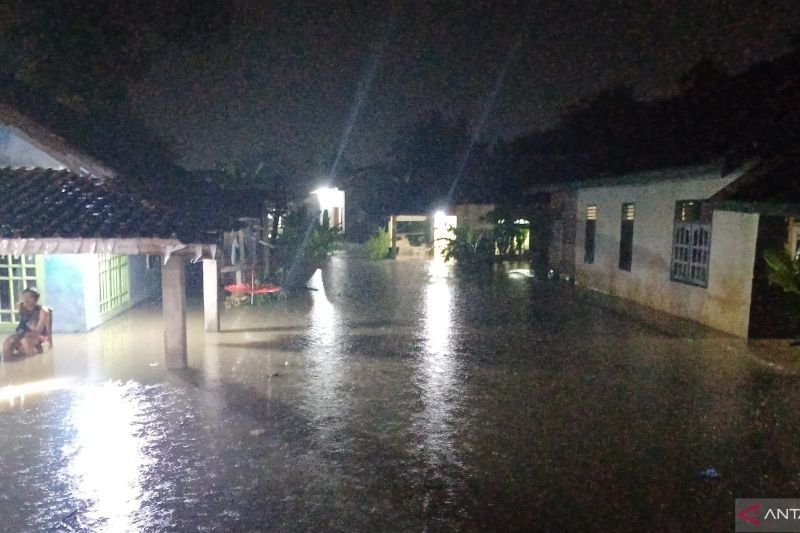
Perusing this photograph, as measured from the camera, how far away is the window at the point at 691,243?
479 inches

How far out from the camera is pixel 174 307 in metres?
8.94

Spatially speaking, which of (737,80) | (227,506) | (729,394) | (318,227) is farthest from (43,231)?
(737,80)

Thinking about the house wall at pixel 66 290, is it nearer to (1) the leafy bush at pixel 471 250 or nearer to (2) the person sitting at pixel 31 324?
(2) the person sitting at pixel 31 324

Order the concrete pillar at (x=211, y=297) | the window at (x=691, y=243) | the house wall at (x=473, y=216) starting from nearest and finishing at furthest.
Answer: the concrete pillar at (x=211, y=297) < the window at (x=691, y=243) < the house wall at (x=473, y=216)

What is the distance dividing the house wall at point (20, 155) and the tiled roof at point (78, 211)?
22cm

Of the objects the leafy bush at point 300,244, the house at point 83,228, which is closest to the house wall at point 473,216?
the leafy bush at point 300,244

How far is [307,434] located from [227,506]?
1582 millimetres

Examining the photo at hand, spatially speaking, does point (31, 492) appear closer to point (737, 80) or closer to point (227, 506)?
point (227, 506)

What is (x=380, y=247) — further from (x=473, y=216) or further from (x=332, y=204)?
(x=332, y=204)

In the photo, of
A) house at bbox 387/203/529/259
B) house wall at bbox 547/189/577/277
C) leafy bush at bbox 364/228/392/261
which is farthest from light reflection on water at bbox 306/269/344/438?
house at bbox 387/203/529/259

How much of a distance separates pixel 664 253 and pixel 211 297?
9.48 m

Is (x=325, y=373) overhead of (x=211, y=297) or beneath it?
beneath

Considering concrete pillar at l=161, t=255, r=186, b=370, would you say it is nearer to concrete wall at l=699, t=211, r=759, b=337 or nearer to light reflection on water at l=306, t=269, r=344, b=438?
light reflection on water at l=306, t=269, r=344, b=438

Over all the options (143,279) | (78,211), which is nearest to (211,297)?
(78,211)
